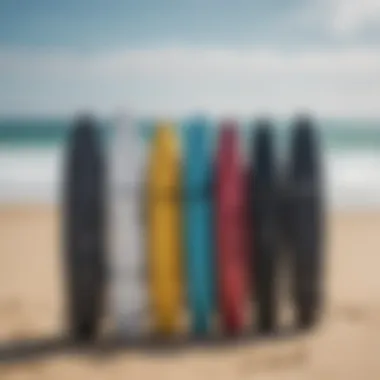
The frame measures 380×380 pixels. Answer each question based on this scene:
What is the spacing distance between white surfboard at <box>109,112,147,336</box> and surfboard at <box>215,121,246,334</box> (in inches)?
5.6

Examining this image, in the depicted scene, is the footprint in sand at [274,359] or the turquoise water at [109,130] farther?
the turquoise water at [109,130]

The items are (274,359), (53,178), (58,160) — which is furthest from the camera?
(58,160)

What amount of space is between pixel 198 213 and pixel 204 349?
0.82ft

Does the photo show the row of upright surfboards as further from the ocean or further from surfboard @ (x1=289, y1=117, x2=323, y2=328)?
the ocean

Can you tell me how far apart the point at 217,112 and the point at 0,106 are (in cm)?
50

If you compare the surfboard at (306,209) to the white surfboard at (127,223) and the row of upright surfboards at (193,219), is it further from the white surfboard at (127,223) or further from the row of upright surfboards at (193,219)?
the white surfboard at (127,223)

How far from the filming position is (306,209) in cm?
155

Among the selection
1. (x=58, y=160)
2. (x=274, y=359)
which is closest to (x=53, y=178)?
(x=58, y=160)

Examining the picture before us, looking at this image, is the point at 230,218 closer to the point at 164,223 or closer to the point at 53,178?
the point at 164,223

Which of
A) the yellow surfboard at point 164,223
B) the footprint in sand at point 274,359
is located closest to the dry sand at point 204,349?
the footprint in sand at point 274,359

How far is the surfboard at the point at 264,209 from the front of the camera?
1525mm

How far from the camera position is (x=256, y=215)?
153 centimetres

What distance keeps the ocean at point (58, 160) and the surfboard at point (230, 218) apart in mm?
228

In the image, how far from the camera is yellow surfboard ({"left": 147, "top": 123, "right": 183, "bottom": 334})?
1.51 m
